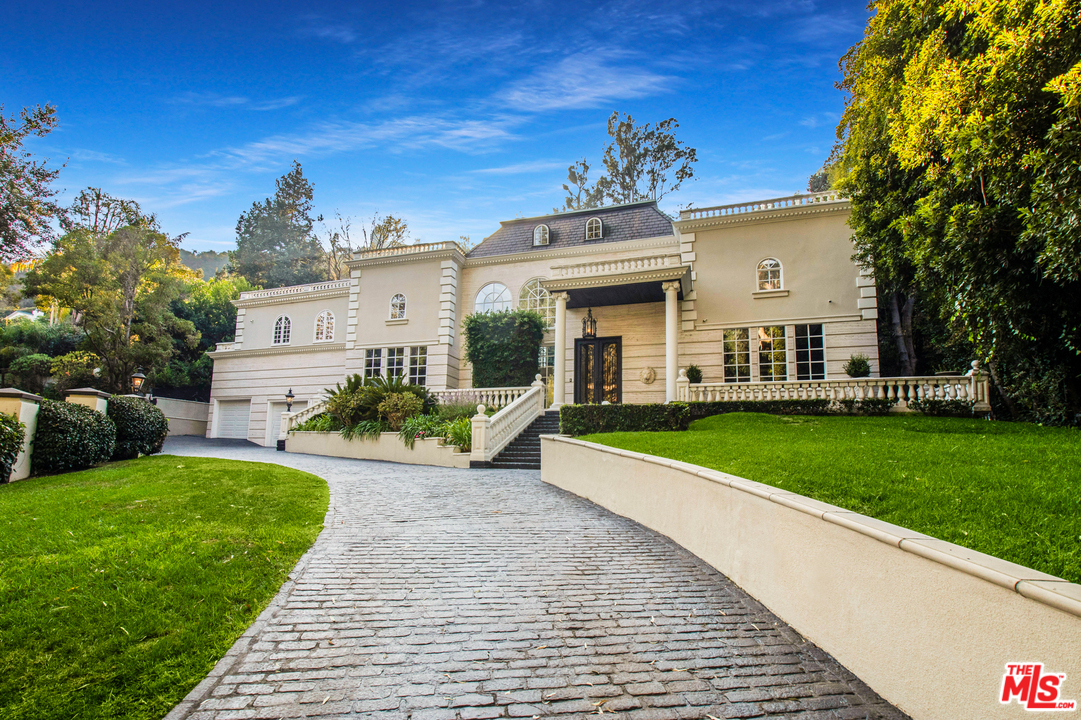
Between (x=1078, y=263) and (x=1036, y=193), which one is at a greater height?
(x=1036, y=193)

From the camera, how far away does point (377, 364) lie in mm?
22203

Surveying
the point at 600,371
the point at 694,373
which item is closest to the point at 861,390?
the point at 694,373

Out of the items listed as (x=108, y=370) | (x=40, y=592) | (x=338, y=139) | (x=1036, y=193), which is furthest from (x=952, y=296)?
(x=108, y=370)

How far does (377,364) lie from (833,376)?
662 inches

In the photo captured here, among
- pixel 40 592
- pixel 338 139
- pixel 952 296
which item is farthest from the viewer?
pixel 338 139

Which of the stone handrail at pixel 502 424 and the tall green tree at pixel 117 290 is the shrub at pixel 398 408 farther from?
the tall green tree at pixel 117 290

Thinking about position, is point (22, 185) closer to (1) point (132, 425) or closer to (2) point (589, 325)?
(1) point (132, 425)

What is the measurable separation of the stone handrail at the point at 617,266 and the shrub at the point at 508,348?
267 cm

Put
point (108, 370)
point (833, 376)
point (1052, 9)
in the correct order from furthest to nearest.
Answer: point (108, 370)
point (833, 376)
point (1052, 9)

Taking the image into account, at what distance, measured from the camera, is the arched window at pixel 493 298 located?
2167cm

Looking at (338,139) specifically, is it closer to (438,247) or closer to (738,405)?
(438,247)

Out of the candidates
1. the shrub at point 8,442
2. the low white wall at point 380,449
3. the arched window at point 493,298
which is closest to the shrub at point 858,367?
the low white wall at point 380,449

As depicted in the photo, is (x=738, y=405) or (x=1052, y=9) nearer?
(x=1052, y=9)

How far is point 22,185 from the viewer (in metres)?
→ 19.0
